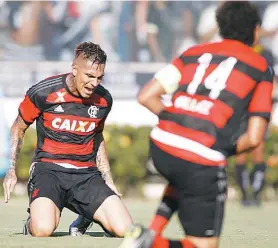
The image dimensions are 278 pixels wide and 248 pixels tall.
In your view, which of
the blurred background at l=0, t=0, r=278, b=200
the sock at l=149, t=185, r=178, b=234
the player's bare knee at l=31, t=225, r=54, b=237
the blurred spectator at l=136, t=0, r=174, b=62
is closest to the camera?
the sock at l=149, t=185, r=178, b=234

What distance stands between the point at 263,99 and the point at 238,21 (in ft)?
1.56

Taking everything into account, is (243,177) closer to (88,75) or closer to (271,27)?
(271,27)

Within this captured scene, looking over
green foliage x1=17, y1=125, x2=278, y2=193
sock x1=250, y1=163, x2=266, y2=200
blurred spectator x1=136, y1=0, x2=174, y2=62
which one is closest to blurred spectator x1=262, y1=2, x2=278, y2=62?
blurred spectator x1=136, y1=0, x2=174, y2=62

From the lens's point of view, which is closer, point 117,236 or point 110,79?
point 117,236

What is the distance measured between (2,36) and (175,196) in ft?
38.9

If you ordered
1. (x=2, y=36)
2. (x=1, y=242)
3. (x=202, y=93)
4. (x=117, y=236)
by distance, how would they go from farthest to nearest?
(x=2, y=36), (x=117, y=236), (x=1, y=242), (x=202, y=93)

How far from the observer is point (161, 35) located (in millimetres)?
18469

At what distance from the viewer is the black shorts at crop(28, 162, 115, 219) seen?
336 inches

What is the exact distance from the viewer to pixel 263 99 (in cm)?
602

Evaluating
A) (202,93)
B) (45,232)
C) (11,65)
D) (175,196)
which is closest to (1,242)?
(45,232)

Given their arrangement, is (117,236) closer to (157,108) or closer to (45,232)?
(45,232)

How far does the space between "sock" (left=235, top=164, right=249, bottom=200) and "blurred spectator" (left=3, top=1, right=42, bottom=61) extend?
16.4ft

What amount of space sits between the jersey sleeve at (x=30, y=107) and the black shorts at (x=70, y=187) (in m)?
0.42

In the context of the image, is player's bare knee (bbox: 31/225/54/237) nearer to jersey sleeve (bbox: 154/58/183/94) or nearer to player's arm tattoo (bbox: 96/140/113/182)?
player's arm tattoo (bbox: 96/140/113/182)
